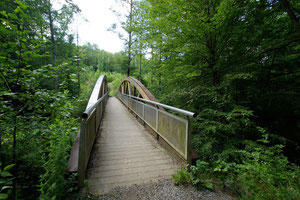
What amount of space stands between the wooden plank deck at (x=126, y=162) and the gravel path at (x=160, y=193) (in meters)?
0.11

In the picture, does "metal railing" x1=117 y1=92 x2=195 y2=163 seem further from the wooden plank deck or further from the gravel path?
the gravel path

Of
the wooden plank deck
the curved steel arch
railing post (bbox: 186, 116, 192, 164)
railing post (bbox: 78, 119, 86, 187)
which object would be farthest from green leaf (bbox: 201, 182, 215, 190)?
the curved steel arch

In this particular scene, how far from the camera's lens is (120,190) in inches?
70.1

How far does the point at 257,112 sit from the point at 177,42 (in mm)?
3022

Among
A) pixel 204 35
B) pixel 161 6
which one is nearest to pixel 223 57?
pixel 204 35

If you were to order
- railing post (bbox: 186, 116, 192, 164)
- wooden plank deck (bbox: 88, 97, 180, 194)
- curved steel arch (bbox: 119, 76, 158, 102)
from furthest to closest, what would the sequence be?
curved steel arch (bbox: 119, 76, 158, 102)
railing post (bbox: 186, 116, 192, 164)
wooden plank deck (bbox: 88, 97, 180, 194)

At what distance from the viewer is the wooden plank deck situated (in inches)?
77.8

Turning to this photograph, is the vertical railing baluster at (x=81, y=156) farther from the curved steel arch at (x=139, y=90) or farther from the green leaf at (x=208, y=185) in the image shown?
the curved steel arch at (x=139, y=90)

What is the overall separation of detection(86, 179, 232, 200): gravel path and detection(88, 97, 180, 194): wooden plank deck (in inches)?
4.5

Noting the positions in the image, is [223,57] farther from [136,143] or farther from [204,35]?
[136,143]

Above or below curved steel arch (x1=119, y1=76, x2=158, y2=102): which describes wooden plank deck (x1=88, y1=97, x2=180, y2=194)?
below

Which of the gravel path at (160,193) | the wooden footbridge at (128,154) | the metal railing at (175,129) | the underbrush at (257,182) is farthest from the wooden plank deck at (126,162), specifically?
the underbrush at (257,182)

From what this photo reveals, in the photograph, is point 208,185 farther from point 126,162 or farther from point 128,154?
point 128,154

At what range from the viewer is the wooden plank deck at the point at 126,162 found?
198 centimetres
